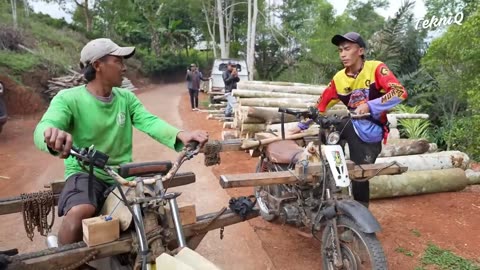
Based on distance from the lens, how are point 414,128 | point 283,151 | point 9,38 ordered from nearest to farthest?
point 283,151, point 414,128, point 9,38

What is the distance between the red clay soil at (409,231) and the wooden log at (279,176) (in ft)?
2.68

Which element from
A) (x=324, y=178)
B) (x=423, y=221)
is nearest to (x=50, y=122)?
(x=324, y=178)

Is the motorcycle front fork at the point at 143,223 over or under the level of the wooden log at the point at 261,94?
under

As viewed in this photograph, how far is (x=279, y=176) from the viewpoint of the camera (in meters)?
3.51

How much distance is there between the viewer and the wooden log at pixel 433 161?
6.16 metres

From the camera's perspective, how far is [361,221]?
299 centimetres

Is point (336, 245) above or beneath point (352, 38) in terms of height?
beneath

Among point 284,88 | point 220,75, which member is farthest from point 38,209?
point 220,75

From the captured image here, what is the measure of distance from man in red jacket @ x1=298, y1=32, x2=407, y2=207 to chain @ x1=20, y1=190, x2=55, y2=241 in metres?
2.67

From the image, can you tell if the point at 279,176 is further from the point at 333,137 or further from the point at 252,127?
the point at 252,127

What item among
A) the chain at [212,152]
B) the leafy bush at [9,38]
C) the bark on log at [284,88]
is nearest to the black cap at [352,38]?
the chain at [212,152]

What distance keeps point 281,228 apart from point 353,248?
1583mm

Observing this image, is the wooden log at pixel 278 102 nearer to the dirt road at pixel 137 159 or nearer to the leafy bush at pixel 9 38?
the dirt road at pixel 137 159

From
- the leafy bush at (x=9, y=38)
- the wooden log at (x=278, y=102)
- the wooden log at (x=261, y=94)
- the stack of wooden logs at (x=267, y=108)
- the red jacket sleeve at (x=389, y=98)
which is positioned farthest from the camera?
the leafy bush at (x=9, y=38)
